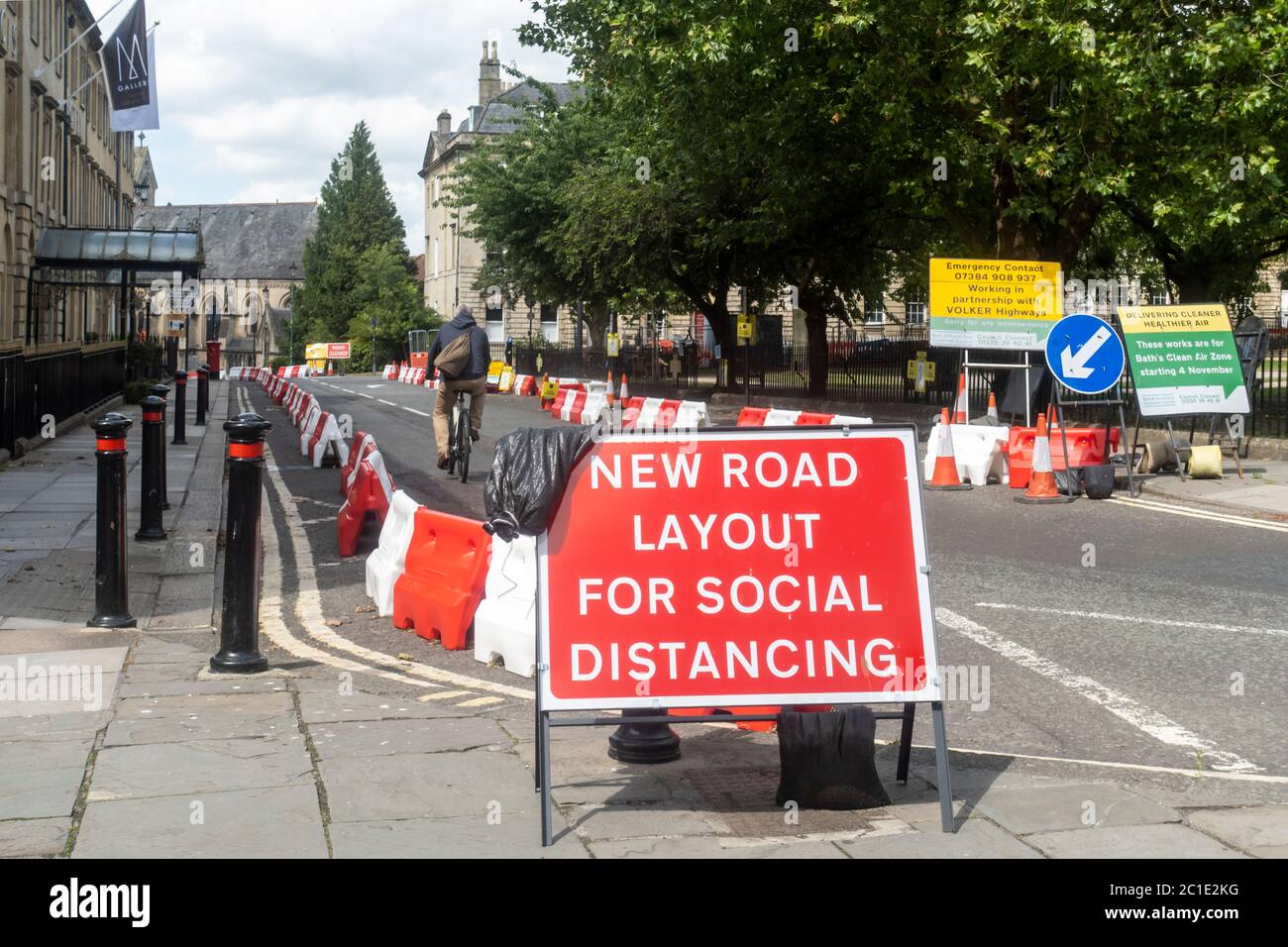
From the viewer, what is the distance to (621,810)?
15.9ft

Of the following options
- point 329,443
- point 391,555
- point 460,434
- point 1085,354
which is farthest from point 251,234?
point 391,555

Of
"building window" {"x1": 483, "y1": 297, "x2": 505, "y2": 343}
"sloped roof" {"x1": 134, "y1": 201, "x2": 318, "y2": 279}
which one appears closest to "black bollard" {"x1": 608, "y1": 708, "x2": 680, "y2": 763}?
"building window" {"x1": 483, "y1": 297, "x2": 505, "y2": 343}

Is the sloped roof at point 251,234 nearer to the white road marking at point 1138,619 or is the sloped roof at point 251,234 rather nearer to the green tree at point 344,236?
the green tree at point 344,236

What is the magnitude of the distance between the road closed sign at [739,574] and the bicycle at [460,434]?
432 inches

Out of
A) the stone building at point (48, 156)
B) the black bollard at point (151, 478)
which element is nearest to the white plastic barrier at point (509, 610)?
the black bollard at point (151, 478)

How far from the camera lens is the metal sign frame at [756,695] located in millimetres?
4695

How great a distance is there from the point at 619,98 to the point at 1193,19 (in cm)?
1107

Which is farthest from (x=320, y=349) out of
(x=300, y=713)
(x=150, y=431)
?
(x=300, y=713)

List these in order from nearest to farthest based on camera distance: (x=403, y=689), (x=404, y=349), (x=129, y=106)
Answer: (x=403, y=689), (x=129, y=106), (x=404, y=349)

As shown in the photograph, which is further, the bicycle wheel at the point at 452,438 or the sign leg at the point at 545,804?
the bicycle wheel at the point at 452,438

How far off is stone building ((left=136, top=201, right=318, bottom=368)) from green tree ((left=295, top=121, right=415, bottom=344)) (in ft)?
56.4

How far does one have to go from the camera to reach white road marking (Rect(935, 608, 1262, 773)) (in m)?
5.60

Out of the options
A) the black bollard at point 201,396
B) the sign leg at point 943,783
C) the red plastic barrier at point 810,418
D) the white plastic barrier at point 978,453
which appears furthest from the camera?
the black bollard at point 201,396
